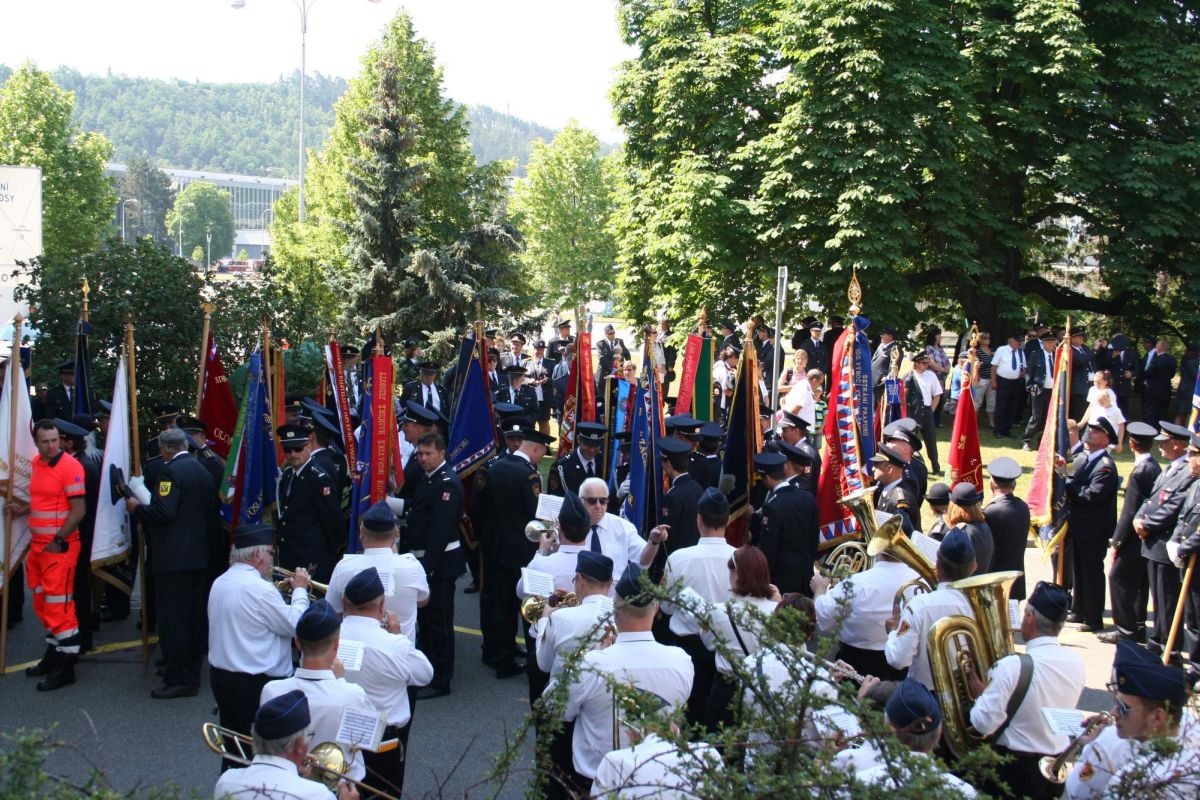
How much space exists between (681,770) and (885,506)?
5.09 m

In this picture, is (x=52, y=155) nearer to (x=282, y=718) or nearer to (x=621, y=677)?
(x=621, y=677)

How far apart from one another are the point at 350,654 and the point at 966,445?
7.50 m

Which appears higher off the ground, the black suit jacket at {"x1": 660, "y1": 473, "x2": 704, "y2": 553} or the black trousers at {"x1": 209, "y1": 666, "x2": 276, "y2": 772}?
the black suit jacket at {"x1": 660, "y1": 473, "x2": 704, "y2": 553}

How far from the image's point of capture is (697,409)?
1255 cm

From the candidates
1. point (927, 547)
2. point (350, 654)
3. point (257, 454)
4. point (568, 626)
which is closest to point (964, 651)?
point (927, 547)

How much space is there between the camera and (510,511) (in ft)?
28.5

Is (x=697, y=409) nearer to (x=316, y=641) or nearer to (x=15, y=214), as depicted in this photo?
(x=316, y=641)

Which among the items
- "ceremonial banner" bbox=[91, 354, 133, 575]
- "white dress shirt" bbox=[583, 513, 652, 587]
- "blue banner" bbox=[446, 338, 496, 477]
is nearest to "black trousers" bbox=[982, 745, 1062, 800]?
"white dress shirt" bbox=[583, 513, 652, 587]

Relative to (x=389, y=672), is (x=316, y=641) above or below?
above

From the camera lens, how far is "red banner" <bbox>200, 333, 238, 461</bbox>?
10.3 m

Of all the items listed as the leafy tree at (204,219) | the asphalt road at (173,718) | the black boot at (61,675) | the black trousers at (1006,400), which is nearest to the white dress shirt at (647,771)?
the asphalt road at (173,718)

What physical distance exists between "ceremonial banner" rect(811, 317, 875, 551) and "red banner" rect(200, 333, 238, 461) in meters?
5.67

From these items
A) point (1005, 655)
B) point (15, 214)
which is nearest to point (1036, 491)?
point (1005, 655)

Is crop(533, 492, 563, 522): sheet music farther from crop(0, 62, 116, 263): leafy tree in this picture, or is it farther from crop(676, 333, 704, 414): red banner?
crop(0, 62, 116, 263): leafy tree
